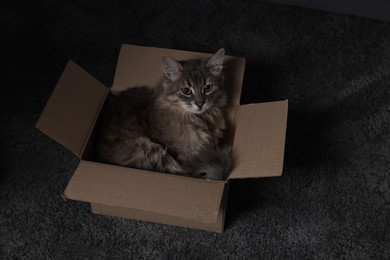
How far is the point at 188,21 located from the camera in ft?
7.38

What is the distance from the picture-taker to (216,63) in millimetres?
1553

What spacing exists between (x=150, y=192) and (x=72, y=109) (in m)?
0.43

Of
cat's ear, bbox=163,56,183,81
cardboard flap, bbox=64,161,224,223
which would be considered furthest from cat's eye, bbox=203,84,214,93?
cardboard flap, bbox=64,161,224,223

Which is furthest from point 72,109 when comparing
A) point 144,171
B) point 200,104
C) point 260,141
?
point 260,141

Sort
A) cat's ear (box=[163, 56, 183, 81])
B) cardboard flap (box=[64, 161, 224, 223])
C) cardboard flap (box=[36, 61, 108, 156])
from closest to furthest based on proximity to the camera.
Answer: cardboard flap (box=[64, 161, 224, 223]) < cardboard flap (box=[36, 61, 108, 156]) < cat's ear (box=[163, 56, 183, 81])

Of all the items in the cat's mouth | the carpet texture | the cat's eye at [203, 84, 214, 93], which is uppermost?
the cat's eye at [203, 84, 214, 93]

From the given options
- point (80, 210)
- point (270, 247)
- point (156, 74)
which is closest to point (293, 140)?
point (270, 247)

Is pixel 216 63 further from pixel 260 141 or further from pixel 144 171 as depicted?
pixel 144 171

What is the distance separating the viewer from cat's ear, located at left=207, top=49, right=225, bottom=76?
5.02 feet

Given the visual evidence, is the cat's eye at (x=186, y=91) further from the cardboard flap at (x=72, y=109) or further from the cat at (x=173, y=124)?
the cardboard flap at (x=72, y=109)

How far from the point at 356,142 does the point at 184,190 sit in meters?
0.92

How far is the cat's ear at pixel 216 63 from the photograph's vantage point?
153cm

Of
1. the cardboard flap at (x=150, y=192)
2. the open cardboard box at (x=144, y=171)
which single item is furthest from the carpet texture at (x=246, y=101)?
the cardboard flap at (x=150, y=192)

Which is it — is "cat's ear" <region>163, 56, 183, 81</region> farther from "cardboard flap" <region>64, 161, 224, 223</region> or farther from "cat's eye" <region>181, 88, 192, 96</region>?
"cardboard flap" <region>64, 161, 224, 223</region>
